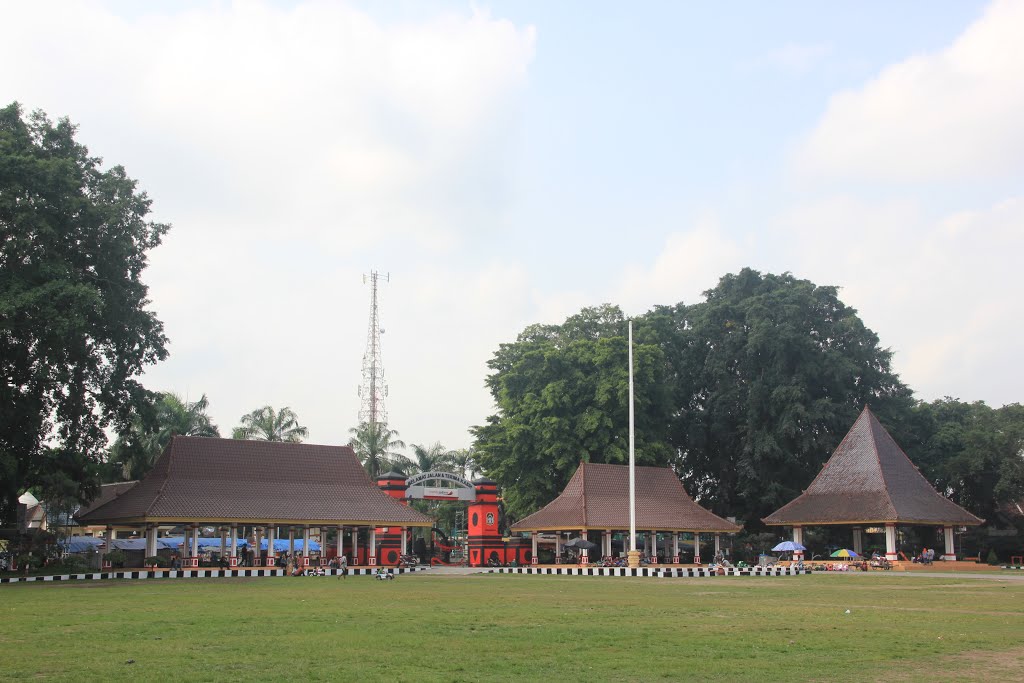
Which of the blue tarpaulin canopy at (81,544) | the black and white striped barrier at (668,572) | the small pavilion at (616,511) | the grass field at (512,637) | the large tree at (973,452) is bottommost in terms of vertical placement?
the black and white striped barrier at (668,572)

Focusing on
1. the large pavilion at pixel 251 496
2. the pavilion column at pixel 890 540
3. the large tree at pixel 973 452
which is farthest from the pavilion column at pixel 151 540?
the large tree at pixel 973 452

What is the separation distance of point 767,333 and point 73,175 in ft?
113

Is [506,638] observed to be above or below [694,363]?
below

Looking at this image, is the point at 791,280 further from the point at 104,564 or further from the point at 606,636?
A: the point at 606,636

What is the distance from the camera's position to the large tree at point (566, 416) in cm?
4975

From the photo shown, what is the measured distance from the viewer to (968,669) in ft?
31.7

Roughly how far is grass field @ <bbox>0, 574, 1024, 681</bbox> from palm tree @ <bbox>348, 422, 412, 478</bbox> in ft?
126

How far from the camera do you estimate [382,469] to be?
61.3m

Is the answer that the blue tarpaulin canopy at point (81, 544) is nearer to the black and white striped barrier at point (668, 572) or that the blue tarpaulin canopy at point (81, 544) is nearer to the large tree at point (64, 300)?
the large tree at point (64, 300)

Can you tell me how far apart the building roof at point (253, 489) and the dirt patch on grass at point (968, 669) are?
29.6m

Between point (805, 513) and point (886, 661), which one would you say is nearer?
point (886, 661)

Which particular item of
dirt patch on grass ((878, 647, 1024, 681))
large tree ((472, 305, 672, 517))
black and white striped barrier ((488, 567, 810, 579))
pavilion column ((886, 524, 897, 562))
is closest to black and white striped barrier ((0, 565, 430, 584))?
black and white striped barrier ((488, 567, 810, 579))

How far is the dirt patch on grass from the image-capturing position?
9156mm

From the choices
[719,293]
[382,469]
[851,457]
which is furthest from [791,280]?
[382,469]
